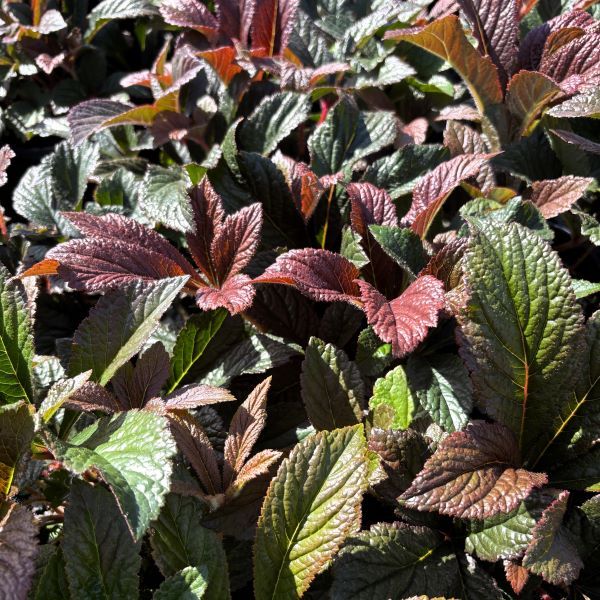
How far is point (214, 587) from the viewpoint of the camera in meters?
0.95

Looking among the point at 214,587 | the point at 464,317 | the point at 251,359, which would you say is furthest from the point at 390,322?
the point at 214,587

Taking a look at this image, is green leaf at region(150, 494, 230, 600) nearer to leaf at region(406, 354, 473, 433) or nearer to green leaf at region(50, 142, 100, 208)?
leaf at region(406, 354, 473, 433)

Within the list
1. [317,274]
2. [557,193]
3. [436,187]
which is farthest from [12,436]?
[557,193]

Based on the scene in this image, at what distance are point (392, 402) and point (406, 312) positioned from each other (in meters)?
0.15

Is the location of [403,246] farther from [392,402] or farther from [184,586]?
[184,586]

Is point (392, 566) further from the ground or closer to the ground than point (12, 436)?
closer to the ground

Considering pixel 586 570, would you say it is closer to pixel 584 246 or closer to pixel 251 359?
pixel 251 359

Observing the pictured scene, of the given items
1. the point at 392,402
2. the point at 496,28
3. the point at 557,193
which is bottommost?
the point at 392,402

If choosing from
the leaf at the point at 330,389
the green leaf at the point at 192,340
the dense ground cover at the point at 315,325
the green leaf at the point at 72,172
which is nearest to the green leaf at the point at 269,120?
the dense ground cover at the point at 315,325

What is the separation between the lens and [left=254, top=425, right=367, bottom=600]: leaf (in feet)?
3.14

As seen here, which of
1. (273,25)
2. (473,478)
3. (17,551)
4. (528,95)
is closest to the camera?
(17,551)

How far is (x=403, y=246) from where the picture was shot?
117cm

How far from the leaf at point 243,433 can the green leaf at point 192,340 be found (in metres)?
0.17

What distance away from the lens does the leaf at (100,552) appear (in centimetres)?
92
